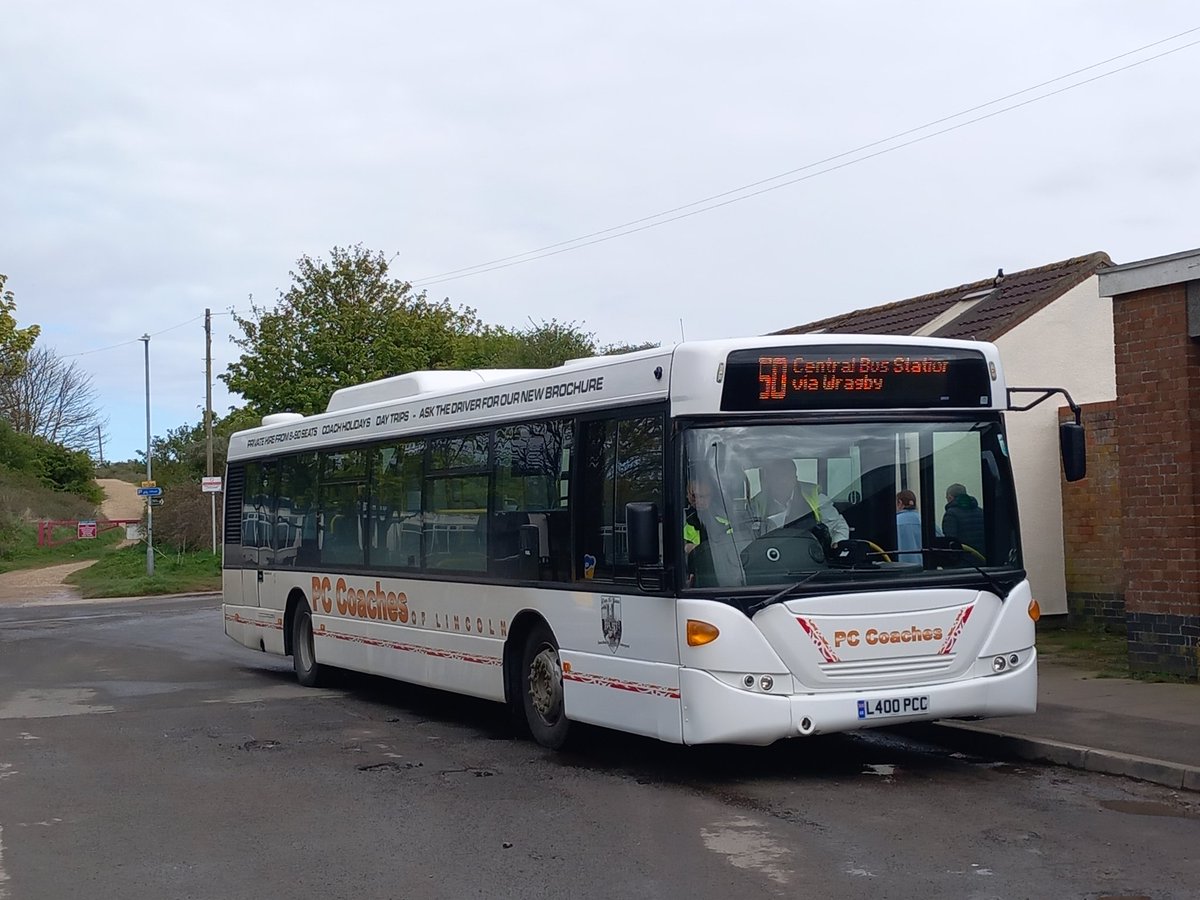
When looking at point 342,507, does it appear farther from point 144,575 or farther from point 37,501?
point 37,501

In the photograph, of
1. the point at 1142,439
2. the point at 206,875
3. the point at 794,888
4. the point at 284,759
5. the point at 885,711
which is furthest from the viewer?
the point at 1142,439

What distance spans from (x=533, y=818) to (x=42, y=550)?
193 feet

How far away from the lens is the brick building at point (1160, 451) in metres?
12.8

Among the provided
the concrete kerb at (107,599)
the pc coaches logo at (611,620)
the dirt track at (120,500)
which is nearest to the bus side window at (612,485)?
the pc coaches logo at (611,620)

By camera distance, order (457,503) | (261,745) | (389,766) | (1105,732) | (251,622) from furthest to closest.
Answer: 1. (251,622)
2. (457,503)
3. (261,745)
4. (389,766)
5. (1105,732)

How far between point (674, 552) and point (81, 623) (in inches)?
899

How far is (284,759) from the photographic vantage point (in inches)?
432

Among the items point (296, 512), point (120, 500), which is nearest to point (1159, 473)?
point (296, 512)

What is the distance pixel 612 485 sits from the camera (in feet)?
33.0

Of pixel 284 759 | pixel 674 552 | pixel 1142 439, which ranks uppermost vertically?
pixel 1142 439

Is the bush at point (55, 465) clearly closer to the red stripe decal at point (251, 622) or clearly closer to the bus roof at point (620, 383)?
the red stripe decal at point (251, 622)

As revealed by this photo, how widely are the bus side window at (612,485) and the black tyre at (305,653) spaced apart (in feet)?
21.1

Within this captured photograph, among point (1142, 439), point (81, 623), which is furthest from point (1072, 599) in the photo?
point (81, 623)

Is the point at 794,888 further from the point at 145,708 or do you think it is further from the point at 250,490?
the point at 250,490
